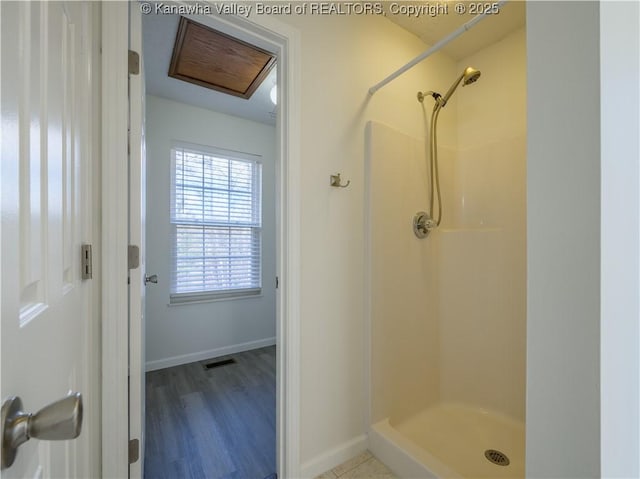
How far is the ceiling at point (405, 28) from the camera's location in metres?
1.67

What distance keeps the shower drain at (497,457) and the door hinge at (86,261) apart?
6.63 feet

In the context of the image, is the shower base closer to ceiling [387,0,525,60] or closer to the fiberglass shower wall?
the fiberglass shower wall

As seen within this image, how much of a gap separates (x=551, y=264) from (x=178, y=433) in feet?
7.07

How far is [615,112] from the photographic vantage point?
0.43 metres

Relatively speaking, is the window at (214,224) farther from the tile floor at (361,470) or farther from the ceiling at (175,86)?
the tile floor at (361,470)

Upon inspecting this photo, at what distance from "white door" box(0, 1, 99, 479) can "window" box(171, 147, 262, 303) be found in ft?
6.60

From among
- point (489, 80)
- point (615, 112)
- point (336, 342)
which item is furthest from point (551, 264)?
point (489, 80)

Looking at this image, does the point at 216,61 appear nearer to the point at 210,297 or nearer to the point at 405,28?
the point at 405,28

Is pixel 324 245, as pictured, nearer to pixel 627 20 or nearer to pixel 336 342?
pixel 336 342

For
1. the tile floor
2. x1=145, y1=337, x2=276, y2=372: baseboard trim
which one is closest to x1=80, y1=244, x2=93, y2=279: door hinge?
the tile floor

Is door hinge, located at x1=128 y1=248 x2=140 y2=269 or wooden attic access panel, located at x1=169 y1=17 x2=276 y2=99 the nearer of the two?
door hinge, located at x1=128 y1=248 x2=140 y2=269

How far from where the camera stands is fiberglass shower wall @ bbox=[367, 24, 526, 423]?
1628mm

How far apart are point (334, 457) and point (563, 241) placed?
5.05ft

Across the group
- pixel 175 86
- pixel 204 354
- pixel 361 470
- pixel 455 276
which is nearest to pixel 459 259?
pixel 455 276
